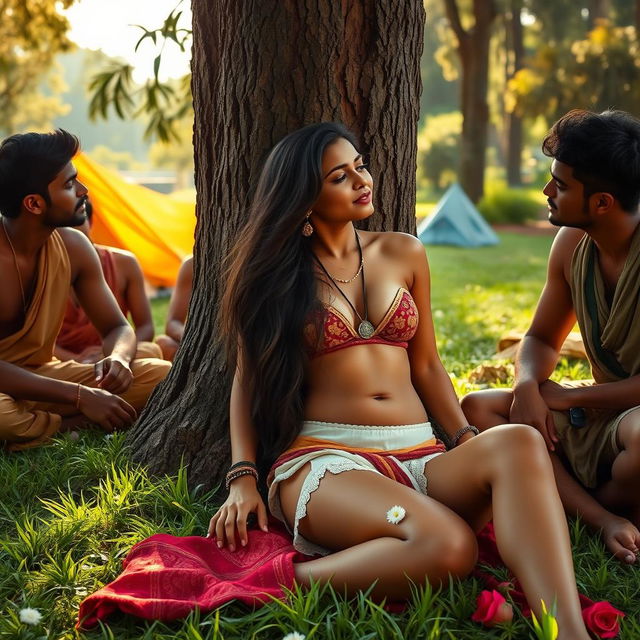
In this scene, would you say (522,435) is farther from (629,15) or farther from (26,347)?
(629,15)

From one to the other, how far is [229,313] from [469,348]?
3937 mm

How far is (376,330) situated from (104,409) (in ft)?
5.08

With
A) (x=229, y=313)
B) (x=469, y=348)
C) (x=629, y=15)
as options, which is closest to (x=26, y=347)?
(x=229, y=313)

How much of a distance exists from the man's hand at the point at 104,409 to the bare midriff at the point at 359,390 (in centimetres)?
132

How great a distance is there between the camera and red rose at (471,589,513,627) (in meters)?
2.32

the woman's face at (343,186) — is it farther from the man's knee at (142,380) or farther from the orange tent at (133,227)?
the orange tent at (133,227)

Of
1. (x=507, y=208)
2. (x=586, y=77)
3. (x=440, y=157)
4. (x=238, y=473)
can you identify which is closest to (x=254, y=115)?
(x=238, y=473)

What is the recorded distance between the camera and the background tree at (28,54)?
494 inches

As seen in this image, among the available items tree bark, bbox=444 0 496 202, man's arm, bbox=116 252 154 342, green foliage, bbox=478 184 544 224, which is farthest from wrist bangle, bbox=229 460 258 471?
green foliage, bbox=478 184 544 224

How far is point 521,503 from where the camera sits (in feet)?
7.76

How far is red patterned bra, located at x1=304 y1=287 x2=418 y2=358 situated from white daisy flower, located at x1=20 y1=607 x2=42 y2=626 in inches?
44.6

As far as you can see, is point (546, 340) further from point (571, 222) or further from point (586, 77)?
point (586, 77)

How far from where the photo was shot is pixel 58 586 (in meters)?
2.63

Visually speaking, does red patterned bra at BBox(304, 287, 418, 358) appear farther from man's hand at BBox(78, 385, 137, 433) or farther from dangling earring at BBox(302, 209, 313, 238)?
man's hand at BBox(78, 385, 137, 433)
